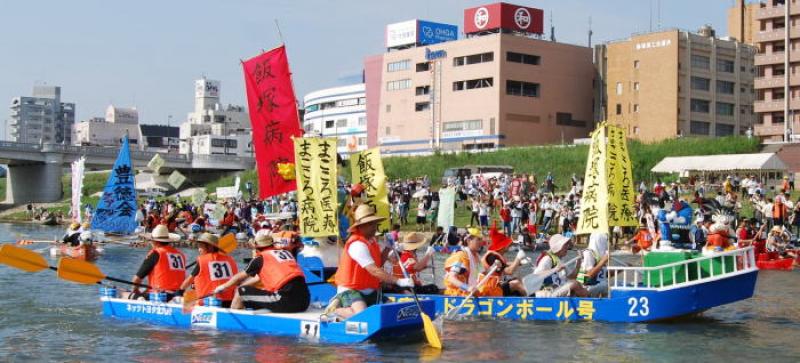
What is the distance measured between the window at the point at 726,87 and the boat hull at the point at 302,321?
75.4 metres

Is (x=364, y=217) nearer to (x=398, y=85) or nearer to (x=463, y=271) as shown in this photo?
(x=463, y=271)

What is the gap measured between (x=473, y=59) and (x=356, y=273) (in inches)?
3000

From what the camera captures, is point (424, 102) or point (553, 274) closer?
point (553, 274)

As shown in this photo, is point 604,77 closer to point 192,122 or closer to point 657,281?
point 657,281

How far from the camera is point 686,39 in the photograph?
8150 cm

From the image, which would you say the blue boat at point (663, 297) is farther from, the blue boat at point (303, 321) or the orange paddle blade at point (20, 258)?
the orange paddle blade at point (20, 258)

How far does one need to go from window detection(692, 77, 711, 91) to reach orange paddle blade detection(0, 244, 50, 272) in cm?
7219

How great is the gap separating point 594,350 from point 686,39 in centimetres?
7044

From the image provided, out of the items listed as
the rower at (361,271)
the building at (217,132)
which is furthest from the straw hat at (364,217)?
the building at (217,132)

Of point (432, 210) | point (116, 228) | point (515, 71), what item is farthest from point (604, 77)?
point (116, 228)

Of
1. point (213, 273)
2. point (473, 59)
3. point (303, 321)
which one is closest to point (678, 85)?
point (473, 59)

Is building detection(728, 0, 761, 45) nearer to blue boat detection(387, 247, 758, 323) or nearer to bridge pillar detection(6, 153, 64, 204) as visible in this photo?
bridge pillar detection(6, 153, 64, 204)

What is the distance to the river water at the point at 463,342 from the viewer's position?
15.1m

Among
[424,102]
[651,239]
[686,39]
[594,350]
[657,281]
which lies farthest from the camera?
[424,102]
